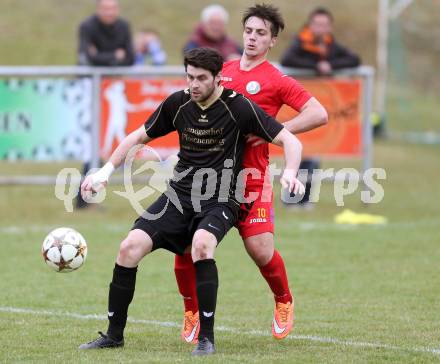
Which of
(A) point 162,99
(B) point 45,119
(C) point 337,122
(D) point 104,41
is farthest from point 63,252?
(C) point 337,122

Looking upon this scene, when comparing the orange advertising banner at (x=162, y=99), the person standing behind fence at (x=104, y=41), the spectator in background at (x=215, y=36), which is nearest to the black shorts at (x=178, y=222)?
the orange advertising banner at (x=162, y=99)

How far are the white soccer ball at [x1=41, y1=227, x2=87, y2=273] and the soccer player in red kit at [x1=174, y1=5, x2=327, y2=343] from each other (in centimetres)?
69

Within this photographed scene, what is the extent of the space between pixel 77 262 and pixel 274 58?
24013mm

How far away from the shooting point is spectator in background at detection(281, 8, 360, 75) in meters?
14.2

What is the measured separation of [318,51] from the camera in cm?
1431

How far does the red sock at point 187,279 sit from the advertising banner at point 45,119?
6716mm

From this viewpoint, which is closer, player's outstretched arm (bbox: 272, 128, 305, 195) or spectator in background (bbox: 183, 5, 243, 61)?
player's outstretched arm (bbox: 272, 128, 305, 195)

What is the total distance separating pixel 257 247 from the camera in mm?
6910

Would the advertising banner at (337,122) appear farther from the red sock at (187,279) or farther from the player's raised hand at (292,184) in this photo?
the player's raised hand at (292,184)

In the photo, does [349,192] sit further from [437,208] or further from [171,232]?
[171,232]

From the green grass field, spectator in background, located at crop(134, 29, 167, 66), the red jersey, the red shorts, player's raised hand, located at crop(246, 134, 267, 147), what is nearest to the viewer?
the green grass field

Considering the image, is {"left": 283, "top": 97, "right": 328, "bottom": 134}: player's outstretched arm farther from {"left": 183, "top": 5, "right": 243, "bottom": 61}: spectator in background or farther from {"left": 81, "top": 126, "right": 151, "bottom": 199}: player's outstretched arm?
{"left": 183, "top": 5, "right": 243, "bottom": 61}: spectator in background

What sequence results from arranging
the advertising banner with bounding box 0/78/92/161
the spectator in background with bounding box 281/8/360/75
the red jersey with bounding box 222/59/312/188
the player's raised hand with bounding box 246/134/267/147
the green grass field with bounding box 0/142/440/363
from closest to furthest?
the green grass field with bounding box 0/142/440/363 < the player's raised hand with bounding box 246/134/267/147 < the red jersey with bounding box 222/59/312/188 < the advertising banner with bounding box 0/78/92/161 < the spectator in background with bounding box 281/8/360/75

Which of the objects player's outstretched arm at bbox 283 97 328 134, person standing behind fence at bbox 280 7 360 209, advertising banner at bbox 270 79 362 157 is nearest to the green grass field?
advertising banner at bbox 270 79 362 157
